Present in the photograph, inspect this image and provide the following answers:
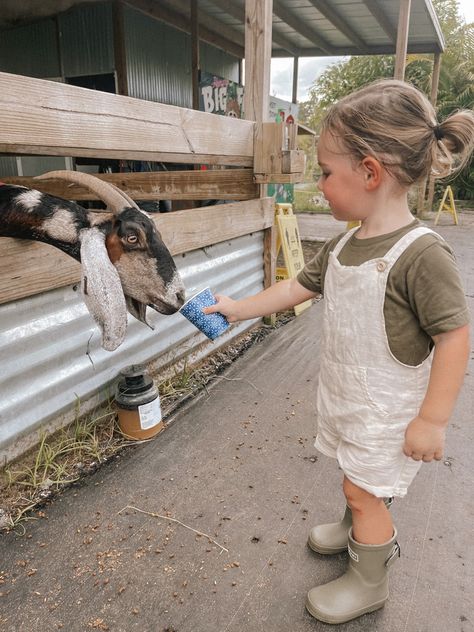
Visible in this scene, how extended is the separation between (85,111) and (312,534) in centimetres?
194

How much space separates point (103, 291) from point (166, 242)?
1.47 m

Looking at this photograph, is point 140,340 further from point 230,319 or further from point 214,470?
point 230,319

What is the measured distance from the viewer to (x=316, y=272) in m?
1.77

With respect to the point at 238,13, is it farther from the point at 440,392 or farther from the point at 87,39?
the point at 440,392

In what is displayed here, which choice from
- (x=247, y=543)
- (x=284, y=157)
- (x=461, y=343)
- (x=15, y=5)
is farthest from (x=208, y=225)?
(x=15, y=5)

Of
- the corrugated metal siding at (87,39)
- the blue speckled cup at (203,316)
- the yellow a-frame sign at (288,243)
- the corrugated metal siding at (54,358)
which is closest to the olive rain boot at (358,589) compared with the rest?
the blue speckled cup at (203,316)

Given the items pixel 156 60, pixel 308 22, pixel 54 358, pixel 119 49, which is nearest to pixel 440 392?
pixel 54 358

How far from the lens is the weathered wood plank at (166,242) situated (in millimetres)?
2033

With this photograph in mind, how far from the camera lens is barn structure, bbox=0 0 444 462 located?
206 centimetres

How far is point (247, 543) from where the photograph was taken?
1.94 meters

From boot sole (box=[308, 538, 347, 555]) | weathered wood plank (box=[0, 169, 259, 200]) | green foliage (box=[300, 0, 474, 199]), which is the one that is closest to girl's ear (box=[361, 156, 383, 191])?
boot sole (box=[308, 538, 347, 555])

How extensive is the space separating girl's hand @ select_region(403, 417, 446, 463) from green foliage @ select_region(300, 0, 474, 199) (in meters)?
13.9

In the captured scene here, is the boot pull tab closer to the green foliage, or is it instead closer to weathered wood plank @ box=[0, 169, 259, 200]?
weathered wood plank @ box=[0, 169, 259, 200]

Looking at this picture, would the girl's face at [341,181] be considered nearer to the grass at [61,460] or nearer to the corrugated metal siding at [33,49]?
the grass at [61,460]
